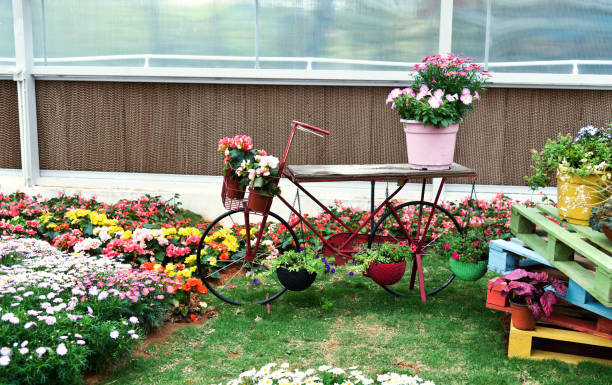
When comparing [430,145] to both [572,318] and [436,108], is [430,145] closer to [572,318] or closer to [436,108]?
[436,108]

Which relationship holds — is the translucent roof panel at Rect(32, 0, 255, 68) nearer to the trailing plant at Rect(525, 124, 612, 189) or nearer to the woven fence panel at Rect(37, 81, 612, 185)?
the woven fence panel at Rect(37, 81, 612, 185)

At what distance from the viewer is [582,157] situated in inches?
155

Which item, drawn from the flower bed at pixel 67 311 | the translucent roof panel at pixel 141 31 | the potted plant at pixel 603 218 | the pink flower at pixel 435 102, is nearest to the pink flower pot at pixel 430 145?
the pink flower at pixel 435 102

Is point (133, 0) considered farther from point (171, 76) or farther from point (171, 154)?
point (171, 154)

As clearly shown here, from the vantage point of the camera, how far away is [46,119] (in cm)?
771

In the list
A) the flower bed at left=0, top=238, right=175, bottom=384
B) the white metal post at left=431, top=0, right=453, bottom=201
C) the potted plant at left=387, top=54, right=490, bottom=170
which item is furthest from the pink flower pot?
the white metal post at left=431, top=0, right=453, bottom=201

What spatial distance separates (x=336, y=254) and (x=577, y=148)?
1.97 m

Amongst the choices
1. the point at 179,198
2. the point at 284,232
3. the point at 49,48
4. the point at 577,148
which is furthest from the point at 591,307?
the point at 49,48

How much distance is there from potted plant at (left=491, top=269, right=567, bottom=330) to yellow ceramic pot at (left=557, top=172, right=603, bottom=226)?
16.1 inches

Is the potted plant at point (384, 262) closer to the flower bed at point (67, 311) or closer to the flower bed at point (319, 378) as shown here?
the flower bed at point (319, 378)

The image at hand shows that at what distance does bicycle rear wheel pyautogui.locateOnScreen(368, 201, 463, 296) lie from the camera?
5.17 m

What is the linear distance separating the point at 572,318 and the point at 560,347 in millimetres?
233

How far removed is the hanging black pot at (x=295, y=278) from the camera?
4812mm

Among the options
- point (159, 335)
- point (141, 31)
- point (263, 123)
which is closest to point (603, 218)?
point (159, 335)
